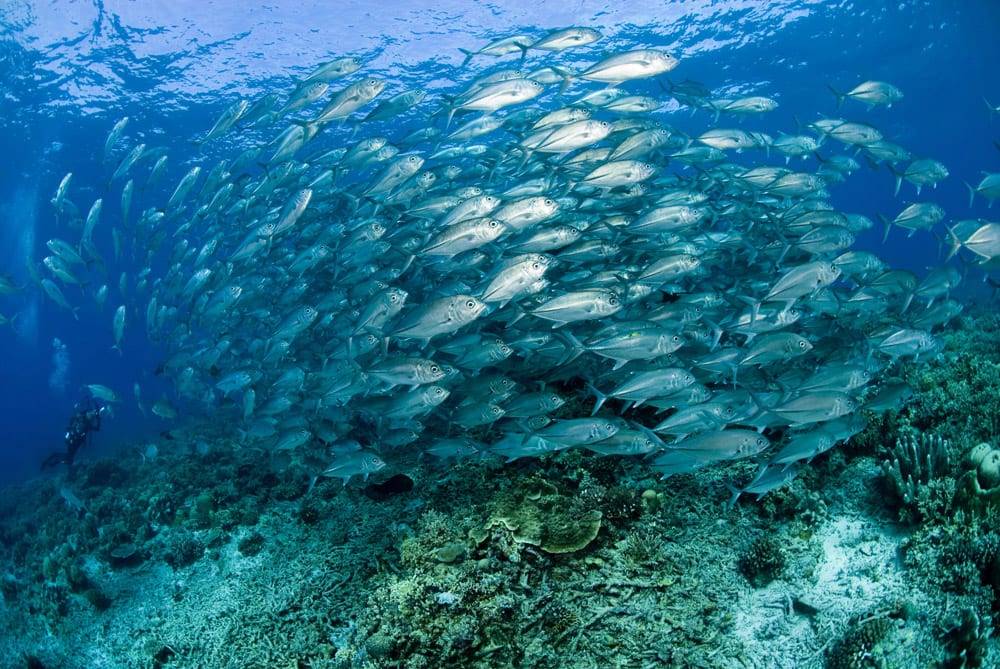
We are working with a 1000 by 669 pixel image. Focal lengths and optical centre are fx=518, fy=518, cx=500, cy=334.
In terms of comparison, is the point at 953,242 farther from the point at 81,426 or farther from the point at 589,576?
the point at 81,426

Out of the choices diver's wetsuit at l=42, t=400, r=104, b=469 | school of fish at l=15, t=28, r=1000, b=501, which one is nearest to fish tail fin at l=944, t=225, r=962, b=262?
school of fish at l=15, t=28, r=1000, b=501

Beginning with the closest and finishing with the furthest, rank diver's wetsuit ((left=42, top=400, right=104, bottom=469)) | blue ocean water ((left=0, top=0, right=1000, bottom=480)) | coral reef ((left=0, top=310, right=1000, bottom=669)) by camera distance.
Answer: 1. coral reef ((left=0, top=310, right=1000, bottom=669))
2. diver's wetsuit ((left=42, top=400, right=104, bottom=469))
3. blue ocean water ((left=0, top=0, right=1000, bottom=480))

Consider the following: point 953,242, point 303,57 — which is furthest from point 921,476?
point 303,57

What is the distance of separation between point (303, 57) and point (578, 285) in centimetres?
2280

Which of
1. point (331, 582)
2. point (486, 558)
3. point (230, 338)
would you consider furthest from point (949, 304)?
point (230, 338)

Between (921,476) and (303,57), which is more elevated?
(303,57)

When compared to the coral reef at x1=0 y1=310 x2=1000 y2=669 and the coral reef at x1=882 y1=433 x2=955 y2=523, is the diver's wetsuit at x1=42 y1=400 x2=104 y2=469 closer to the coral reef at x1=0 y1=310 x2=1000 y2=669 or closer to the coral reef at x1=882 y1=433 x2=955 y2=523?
the coral reef at x1=0 y1=310 x2=1000 y2=669

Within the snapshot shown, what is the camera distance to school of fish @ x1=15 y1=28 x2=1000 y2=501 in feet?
16.5

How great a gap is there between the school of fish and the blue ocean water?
8.21 m

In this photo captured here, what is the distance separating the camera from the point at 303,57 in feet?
75.5

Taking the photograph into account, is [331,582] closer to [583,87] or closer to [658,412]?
[658,412]

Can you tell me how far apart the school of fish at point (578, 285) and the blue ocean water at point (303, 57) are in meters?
8.21

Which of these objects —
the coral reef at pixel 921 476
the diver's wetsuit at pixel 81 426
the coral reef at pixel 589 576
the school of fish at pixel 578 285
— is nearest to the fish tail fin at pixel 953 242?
the school of fish at pixel 578 285

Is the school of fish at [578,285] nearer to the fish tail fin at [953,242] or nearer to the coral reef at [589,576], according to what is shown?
the fish tail fin at [953,242]
